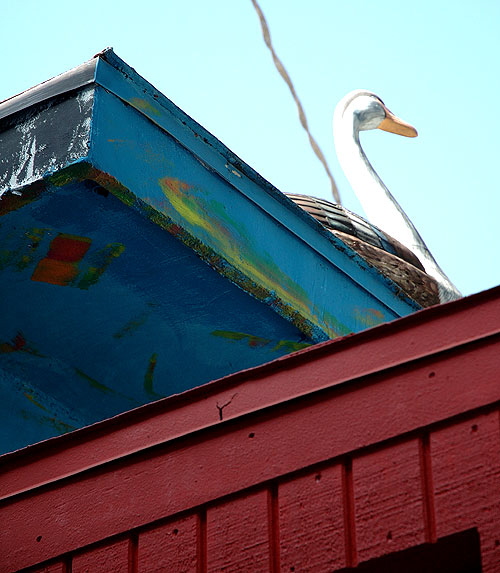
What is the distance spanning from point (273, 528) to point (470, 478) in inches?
18.0

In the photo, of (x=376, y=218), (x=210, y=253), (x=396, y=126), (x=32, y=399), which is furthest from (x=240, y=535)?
(x=396, y=126)

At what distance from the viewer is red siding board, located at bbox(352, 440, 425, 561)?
257 cm

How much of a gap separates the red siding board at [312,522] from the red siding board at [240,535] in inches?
1.7

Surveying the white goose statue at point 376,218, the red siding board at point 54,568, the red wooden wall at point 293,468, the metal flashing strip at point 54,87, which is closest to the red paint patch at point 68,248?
Result: the metal flashing strip at point 54,87

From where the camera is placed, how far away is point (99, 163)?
13.1ft

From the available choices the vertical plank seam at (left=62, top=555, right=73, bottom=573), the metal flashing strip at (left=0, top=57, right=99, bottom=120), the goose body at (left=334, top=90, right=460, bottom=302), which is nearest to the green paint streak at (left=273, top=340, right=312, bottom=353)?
the metal flashing strip at (left=0, top=57, right=99, bottom=120)

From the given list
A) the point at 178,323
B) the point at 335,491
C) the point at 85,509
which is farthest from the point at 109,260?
the point at 335,491

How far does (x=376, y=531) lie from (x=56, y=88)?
215cm

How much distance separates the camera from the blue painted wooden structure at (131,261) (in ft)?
13.4

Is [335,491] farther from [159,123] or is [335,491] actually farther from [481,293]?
[159,123]

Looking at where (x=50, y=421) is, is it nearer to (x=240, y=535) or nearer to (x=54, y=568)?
(x=54, y=568)

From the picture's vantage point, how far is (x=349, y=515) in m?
2.66

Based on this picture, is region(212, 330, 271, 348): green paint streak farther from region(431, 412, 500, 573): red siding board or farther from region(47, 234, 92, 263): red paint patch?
region(431, 412, 500, 573): red siding board

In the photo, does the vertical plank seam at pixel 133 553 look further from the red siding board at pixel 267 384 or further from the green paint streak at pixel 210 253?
the green paint streak at pixel 210 253
